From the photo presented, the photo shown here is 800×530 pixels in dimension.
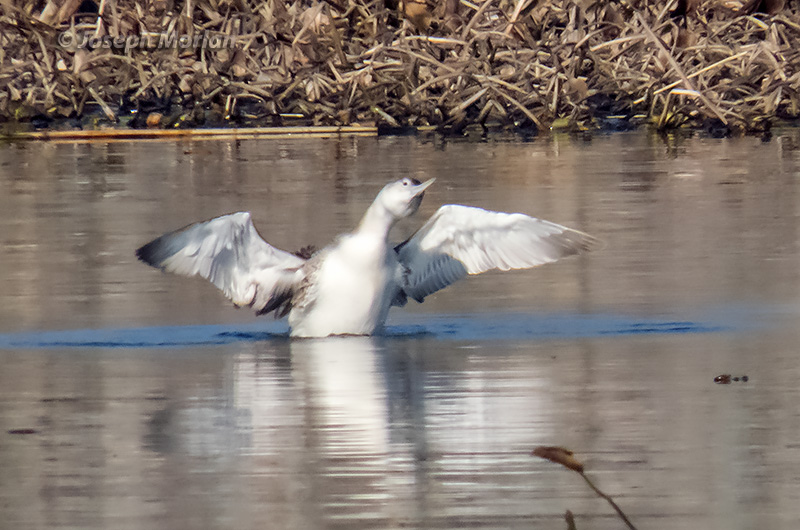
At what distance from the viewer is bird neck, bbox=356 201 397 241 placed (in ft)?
27.2

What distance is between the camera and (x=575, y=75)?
19188mm

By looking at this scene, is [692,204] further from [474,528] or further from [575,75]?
[474,528]

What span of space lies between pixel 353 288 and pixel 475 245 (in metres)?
0.63

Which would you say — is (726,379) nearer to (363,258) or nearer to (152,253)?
(363,258)

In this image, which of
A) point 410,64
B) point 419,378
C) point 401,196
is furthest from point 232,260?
point 410,64

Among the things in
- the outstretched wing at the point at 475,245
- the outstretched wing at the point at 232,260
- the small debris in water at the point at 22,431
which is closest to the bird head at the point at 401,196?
the outstretched wing at the point at 475,245

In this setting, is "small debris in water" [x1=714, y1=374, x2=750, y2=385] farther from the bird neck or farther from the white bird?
the bird neck

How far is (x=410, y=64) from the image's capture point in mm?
19109

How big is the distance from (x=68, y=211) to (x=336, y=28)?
28.4 feet

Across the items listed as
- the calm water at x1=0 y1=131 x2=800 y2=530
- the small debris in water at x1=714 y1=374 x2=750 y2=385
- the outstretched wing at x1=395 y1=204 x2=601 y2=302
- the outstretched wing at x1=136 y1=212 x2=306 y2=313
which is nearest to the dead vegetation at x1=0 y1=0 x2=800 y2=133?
the calm water at x1=0 y1=131 x2=800 y2=530

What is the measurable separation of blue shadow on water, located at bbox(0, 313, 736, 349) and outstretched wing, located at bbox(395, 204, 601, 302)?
0.22 meters

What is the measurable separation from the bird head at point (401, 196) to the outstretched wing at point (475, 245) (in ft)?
0.47

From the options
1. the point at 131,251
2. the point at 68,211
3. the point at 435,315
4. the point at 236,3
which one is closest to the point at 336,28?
the point at 236,3

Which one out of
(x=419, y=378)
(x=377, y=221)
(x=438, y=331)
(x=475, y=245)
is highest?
(x=377, y=221)
